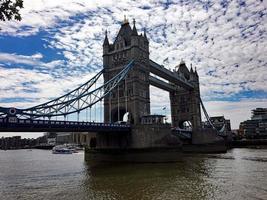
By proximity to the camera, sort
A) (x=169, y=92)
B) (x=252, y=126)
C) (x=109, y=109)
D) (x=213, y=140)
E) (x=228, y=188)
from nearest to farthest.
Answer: (x=228, y=188)
(x=109, y=109)
(x=213, y=140)
(x=169, y=92)
(x=252, y=126)

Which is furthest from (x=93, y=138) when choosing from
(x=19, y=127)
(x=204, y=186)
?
(x=204, y=186)

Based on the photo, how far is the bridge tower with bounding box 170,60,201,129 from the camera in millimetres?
82500

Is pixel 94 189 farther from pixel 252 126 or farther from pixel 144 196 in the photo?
pixel 252 126

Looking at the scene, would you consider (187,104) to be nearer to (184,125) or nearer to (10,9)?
(184,125)

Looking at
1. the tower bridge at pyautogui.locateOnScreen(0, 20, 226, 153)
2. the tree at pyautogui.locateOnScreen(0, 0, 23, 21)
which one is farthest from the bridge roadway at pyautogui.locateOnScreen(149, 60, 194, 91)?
the tree at pyautogui.locateOnScreen(0, 0, 23, 21)

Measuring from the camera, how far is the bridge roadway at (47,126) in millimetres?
26438

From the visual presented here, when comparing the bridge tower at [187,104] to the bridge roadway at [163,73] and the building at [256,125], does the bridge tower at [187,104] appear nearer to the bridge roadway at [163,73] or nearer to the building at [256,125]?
the bridge roadway at [163,73]

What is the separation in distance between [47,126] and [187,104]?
193ft

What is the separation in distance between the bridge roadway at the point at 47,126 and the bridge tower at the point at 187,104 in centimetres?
4585

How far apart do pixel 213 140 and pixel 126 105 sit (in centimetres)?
3123

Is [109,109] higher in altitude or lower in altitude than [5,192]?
higher

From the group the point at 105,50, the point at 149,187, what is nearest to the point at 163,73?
the point at 105,50

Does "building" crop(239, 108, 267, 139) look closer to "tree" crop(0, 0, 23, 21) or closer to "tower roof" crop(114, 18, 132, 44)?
"tower roof" crop(114, 18, 132, 44)

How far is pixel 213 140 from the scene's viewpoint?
70.1 meters
